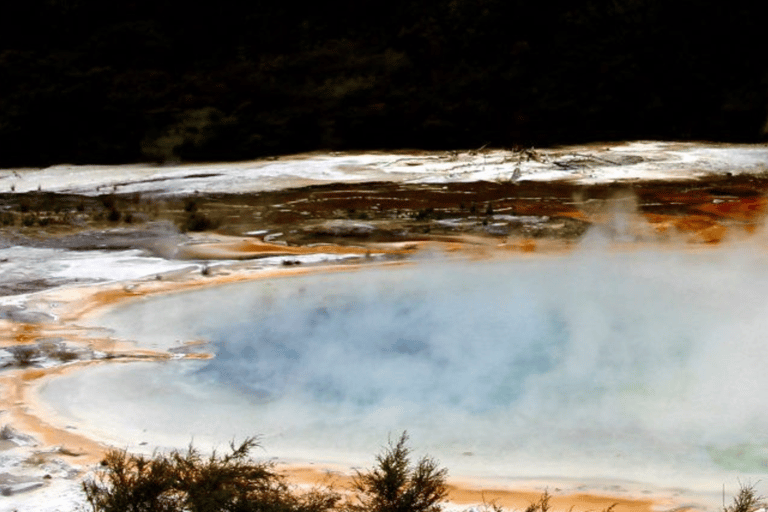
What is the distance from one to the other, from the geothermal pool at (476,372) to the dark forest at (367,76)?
748 centimetres

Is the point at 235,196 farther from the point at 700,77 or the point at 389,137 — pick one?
the point at 700,77

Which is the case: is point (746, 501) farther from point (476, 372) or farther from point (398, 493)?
point (476, 372)

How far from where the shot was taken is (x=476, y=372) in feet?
16.7

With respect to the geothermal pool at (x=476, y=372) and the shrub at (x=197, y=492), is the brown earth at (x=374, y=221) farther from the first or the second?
the shrub at (x=197, y=492)

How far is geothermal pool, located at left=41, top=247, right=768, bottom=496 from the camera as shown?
422 cm

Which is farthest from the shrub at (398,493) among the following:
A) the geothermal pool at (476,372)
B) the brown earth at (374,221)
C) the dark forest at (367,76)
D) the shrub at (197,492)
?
the dark forest at (367,76)

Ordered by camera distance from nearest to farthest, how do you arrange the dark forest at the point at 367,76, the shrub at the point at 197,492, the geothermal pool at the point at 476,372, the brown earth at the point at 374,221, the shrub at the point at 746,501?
the shrub at the point at 197,492, the shrub at the point at 746,501, the geothermal pool at the point at 476,372, the brown earth at the point at 374,221, the dark forest at the point at 367,76

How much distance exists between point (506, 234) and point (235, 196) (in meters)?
3.45

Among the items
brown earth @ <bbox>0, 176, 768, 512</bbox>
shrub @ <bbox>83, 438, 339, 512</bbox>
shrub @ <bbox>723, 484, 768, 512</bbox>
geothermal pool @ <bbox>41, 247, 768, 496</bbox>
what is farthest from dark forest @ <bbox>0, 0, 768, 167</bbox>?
shrub @ <bbox>83, 438, 339, 512</bbox>

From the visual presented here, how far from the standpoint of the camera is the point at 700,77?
14875 mm

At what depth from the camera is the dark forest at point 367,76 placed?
1434 cm

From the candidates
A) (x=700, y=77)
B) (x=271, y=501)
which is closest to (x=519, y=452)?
(x=271, y=501)

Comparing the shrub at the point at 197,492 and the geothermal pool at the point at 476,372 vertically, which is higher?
the geothermal pool at the point at 476,372

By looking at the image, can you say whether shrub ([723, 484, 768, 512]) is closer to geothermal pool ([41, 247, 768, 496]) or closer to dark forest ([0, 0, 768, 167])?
geothermal pool ([41, 247, 768, 496])
